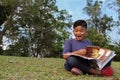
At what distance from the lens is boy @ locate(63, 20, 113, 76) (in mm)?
6988

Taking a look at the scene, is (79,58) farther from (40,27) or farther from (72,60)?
→ (40,27)

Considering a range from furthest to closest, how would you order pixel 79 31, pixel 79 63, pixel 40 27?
1. pixel 40 27
2. pixel 79 31
3. pixel 79 63

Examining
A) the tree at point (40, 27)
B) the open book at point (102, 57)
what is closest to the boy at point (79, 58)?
the open book at point (102, 57)

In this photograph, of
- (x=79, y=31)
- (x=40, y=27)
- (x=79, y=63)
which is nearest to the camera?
(x=79, y=63)

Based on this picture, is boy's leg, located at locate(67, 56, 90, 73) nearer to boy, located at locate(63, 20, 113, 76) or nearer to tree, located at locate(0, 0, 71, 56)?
boy, located at locate(63, 20, 113, 76)

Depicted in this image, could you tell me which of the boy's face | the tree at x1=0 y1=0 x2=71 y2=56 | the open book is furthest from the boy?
the tree at x1=0 y1=0 x2=71 y2=56

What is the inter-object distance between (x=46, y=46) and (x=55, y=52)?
226cm

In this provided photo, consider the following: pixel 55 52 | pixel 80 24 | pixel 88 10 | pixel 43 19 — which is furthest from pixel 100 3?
pixel 80 24

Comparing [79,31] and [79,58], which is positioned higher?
[79,31]

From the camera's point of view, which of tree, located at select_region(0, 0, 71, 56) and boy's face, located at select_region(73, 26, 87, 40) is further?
tree, located at select_region(0, 0, 71, 56)

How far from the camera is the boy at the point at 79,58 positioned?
6.99 metres

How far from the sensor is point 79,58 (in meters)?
7.06

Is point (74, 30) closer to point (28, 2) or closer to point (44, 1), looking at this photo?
point (28, 2)

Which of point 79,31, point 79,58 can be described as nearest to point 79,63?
point 79,58
